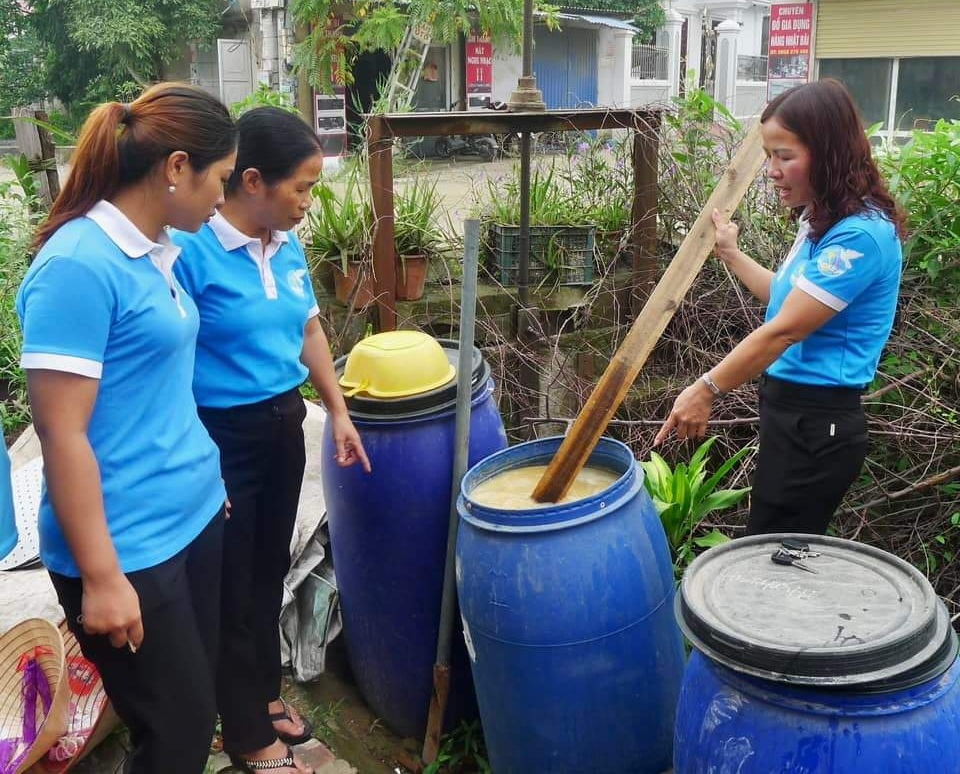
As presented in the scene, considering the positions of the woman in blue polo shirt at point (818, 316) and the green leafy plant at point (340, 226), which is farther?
the green leafy plant at point (340, 226)

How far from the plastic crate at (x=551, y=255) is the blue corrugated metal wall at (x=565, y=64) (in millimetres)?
16714

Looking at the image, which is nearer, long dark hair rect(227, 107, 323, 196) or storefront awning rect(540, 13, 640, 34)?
long dark hair rect(227, 107, 323, 196)

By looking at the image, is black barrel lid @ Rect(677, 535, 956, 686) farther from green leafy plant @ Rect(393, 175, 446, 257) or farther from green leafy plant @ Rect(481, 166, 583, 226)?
green leafy plant @ Rect(481, 166, 583, 226)

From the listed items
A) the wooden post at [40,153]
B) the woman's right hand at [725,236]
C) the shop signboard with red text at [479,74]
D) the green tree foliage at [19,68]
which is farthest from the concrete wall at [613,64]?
the woman's right hand at [725,236]

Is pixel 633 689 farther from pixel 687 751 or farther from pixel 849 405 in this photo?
pixel 849 405

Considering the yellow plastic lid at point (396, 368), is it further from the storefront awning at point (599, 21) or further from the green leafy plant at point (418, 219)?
the storefront awning at point (599, 21)

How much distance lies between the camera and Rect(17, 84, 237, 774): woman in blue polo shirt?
4.61 feet

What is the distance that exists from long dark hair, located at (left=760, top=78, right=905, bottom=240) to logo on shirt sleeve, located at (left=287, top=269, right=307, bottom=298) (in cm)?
119

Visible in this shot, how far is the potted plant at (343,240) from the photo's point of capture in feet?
14.1

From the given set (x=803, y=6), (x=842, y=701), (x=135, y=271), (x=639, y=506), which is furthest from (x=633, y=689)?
(x=803, y=6)

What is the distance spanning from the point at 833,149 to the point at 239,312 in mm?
1404

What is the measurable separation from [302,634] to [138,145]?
1864 millimetres

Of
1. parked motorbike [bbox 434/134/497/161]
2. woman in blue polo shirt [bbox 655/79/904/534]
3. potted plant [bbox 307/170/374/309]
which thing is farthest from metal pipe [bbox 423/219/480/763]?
parked motorbike [bbox 434/134/497/161]

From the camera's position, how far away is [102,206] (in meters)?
1.51
